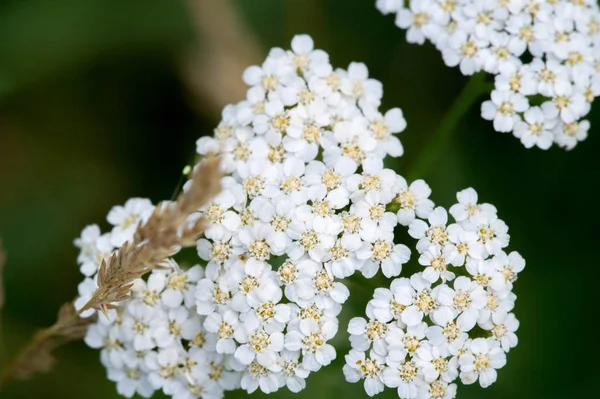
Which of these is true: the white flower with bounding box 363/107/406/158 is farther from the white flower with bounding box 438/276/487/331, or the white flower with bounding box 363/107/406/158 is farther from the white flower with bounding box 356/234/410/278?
the white flower with bounding box 438/276/487/331

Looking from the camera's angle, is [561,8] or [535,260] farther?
[535,260]

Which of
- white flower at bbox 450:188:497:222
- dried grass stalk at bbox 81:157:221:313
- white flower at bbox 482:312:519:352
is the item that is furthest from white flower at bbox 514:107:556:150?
dried grass stalk at bbox 81:157:221:313

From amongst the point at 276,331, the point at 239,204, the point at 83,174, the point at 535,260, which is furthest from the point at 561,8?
the point at 83,174

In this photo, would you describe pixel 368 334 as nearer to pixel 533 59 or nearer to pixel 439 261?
pixel 439 261

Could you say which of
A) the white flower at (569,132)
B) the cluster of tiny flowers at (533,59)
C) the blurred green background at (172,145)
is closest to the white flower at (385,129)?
the cluster of tiny flowers at (533,59)

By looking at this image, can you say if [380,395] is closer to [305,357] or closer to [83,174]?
[305,357]

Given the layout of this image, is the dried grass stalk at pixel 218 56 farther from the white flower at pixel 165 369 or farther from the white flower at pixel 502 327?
the white flower at pixel 502 327

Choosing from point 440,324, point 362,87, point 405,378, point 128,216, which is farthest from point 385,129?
point 128,216
